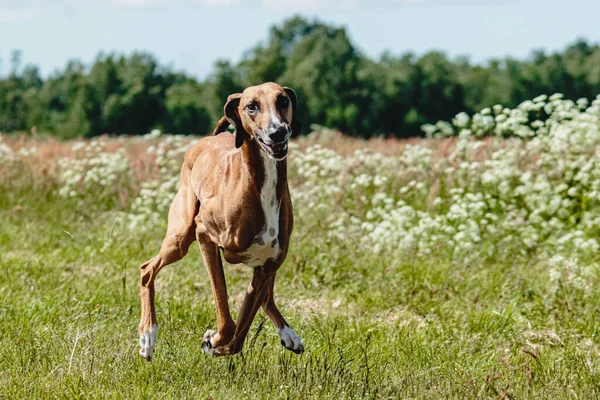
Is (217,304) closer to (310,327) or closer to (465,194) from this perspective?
(310,327)

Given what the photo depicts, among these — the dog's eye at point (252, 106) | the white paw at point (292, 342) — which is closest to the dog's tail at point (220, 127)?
the dog's eye at point (252, 106)

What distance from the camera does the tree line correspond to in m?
53.4

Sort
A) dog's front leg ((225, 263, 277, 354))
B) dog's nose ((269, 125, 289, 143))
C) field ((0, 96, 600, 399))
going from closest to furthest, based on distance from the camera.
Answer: dog's nose ((269, 125, 289, 143))
dog's front leg ((225, 263, 277, 354))
field ((0, 96, 600, 399))

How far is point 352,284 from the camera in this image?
271 inches

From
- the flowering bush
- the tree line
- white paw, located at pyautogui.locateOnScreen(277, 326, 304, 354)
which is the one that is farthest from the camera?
the tree line

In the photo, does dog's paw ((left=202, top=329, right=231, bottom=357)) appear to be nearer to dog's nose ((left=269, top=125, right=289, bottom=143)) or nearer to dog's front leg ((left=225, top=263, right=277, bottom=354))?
dog's front leg ((left=225, top=263, right=277, bottom=354))

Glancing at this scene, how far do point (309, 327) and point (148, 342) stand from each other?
1.39m

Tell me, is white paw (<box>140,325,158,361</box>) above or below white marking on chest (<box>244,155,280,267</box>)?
below

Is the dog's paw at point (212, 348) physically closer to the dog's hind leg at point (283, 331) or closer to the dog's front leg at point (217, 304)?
the dog's front leg at point (217, 304)

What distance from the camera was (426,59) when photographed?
6275cm

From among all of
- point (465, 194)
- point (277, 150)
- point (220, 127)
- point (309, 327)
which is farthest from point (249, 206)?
point (465, 194)

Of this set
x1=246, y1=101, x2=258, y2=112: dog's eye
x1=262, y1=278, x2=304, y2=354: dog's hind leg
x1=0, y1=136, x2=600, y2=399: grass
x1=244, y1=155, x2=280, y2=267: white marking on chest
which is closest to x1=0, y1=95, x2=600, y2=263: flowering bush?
x1=0, y1=136, x2=600, y2=399: grass

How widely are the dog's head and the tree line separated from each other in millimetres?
47262

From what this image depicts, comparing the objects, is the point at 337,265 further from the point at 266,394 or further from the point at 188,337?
the point at 266,394
